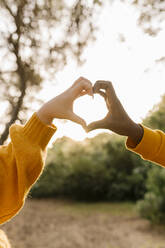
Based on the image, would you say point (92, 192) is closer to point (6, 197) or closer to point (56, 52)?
point (56, 52)

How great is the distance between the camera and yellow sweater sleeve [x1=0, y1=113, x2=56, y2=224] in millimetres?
753

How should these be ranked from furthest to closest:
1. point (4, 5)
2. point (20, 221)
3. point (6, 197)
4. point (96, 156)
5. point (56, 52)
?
point (96, 156)
point (20, 221)
point (56, 52)
point (4, 5)
point (6, 197)

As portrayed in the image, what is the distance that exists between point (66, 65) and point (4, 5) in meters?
0.82

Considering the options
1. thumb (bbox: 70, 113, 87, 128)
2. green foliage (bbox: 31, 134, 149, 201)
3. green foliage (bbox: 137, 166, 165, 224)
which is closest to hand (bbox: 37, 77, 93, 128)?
thumb (bbox: 70, 113, 87, 128)

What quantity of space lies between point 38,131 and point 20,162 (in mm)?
101

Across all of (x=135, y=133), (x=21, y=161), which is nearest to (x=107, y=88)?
(x=135, y=133)

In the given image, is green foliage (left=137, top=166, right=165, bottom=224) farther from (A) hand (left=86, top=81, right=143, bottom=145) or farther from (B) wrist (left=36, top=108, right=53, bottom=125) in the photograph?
(B) wrist (left=36, top=108, right=53, bottom=125)

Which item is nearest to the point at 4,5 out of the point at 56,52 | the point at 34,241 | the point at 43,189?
the point at 56,52

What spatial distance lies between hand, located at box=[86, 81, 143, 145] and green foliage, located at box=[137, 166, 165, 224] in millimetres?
6347

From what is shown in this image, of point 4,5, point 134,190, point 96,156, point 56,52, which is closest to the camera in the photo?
point 4,5

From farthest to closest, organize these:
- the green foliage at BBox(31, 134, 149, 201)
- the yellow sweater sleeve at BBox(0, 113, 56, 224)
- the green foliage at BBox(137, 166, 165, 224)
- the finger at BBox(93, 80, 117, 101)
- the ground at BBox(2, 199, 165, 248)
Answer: the green foliage at BBox(31, 134, 149, 201), the green foliage at BBox(137, 166, 165, 224), the ground at BBox(2, 199, 165, 248), the finger at BBox(93, 80, 117, 101), the yellow sweater sleeve at BBox(0, 113, 56, 224)

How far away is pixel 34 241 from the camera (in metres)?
6.04

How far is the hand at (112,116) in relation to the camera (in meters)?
0.85

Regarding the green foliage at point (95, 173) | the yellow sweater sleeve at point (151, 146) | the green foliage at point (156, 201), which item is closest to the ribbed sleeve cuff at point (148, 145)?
the yellow sweater sleeve at point (151, 146)
